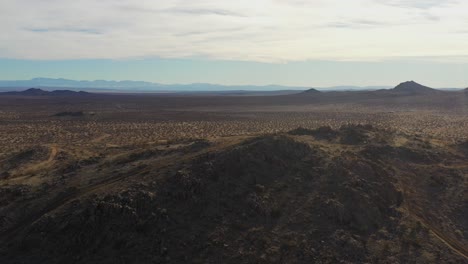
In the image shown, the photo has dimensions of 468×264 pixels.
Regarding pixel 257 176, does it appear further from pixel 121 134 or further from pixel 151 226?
pixel 121 134

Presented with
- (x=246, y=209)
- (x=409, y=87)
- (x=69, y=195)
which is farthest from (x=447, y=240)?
(x=409, y=87)

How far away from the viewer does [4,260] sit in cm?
1422

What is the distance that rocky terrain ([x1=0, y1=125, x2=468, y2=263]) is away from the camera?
13961 millimetres

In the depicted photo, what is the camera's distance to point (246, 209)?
15.6 metres

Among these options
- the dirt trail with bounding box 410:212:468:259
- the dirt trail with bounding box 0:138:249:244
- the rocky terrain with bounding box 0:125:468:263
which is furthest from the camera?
the dirt trail with bounding box 0:138:249:244

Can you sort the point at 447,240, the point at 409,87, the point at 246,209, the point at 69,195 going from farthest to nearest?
1. the point at 409,87
2. the point at 69,195
3. the point at 246,209
4. the point at 447,240

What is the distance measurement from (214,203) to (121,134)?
3418 cm

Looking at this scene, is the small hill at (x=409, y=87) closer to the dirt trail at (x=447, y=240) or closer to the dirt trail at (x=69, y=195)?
the dirt trail at (x=447, y=240)

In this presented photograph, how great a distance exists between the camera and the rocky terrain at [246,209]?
1396 cm

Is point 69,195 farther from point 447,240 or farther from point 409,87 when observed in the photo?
point 409,87

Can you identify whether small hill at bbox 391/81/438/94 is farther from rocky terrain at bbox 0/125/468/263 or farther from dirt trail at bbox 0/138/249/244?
dirt trail at bbox 0/138/249/244

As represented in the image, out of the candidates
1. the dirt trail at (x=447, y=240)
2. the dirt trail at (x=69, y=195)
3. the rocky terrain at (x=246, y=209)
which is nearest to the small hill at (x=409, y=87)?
the rocky terrain at (x=246, y=209)

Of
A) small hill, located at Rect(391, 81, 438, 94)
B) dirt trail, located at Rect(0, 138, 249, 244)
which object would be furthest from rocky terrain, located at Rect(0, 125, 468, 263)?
small hill, located at Rect(391, 81, 438, 94)

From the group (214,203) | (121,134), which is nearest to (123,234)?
(214,203)
